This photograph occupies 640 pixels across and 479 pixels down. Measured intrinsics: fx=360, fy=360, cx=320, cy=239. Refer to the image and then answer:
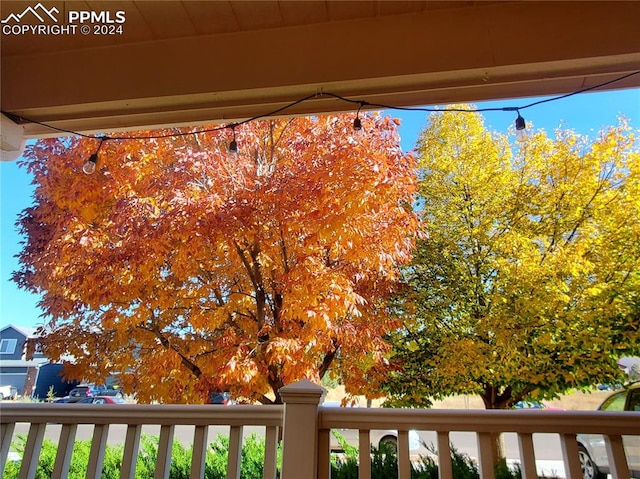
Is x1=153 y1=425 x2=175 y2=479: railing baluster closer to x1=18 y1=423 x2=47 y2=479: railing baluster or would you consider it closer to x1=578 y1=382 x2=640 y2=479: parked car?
x1=18 y1=423 x2=47 y2=479: railing baluster

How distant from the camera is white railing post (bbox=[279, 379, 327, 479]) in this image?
3.09 ft

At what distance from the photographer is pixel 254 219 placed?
2.48 meters

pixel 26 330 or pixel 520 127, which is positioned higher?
pixel 520 127

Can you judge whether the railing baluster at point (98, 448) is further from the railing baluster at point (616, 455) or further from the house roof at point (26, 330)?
the house roof at point (26, 330)

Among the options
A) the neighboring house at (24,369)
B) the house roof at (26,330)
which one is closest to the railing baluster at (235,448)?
the neighboring house at (24,369)

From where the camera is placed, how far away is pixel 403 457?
96 cm

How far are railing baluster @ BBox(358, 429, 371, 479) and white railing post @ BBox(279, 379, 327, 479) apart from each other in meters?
0.12

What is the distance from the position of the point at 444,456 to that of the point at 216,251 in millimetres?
2059

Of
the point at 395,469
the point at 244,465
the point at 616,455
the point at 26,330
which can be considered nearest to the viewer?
the point at 616,455

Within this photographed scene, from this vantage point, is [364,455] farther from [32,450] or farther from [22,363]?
[22,363]

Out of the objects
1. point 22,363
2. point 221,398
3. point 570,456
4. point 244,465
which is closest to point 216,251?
point 221,398

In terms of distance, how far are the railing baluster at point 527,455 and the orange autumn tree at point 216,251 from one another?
4.70ft

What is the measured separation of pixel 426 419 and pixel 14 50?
6.15ft

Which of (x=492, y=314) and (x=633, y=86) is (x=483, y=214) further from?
(x=633, y=86)
